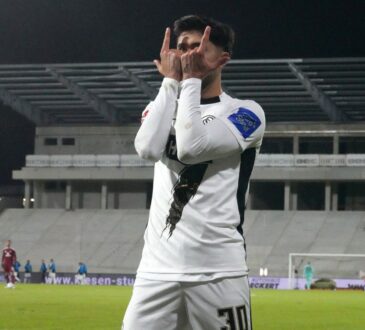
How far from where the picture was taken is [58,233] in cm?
5056

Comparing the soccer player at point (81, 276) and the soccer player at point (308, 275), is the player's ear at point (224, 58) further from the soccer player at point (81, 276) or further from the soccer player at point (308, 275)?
the soccer player at point (81, 276)

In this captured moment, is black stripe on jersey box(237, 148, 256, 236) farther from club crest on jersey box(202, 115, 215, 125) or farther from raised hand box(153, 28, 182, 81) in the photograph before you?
raised hand box(153, 28, 182, 81)

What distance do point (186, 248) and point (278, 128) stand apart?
49.6m

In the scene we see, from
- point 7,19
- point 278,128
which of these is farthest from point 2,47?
point 278,128

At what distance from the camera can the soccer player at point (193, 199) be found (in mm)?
4094

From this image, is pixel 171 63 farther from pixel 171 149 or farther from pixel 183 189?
pixel 183 189

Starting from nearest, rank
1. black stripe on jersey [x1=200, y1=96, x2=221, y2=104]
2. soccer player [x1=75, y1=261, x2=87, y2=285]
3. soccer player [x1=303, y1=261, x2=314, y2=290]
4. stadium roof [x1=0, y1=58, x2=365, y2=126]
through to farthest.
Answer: black stripe on jersey [x1=200, y1=96, x2=221, y2=104]
soccer player [x1=303, y1=261, x2=314, y2=290]
soccer player [x1=75, y1=261, x2=87, y2=285]
stadium roof [x1=0, y1=58, x2=365, y2=126]

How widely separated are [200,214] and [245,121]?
1.54 feet

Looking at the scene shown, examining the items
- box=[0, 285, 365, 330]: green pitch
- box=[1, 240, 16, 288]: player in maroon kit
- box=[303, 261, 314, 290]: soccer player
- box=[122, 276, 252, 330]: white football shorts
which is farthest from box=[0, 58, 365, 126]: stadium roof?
box=[122, 276, 252, 330]: white football shorts

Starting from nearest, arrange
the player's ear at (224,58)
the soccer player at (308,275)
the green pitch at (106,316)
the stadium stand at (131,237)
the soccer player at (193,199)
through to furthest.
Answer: the soccer player at (193,199) < the player's ear at (224,58) < the green pitch at (106,316) < the soccer player at (308,275) < the stadium stand at (131,237)

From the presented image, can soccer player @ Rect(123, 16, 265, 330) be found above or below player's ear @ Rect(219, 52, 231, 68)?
below

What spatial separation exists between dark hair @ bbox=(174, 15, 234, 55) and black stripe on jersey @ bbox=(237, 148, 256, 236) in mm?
470

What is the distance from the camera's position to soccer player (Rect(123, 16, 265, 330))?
4094 mm

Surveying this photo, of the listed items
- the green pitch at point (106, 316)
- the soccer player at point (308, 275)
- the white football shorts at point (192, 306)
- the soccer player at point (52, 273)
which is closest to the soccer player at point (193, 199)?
the white football shorts at point (192, 306)
